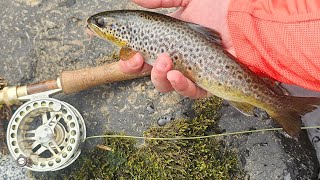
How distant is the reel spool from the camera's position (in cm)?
328

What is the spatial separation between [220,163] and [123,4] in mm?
1409

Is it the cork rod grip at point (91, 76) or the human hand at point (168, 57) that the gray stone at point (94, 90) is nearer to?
the cork rod grip at point (91, 76)

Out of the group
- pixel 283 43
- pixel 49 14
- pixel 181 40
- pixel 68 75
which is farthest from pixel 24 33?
pixel 283 43

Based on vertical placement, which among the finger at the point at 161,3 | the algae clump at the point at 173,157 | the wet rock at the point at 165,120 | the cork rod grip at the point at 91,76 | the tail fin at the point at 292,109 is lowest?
the algae clump at the point at 173,157

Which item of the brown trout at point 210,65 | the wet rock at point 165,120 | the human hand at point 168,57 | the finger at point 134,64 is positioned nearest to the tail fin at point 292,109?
the brown trout at point 210,65

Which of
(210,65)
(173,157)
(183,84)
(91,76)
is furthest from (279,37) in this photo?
(91,76)

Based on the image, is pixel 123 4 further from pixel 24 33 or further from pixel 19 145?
pixel 19 145

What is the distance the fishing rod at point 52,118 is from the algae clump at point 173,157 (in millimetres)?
192

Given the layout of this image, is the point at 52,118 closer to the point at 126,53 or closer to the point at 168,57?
the point at 126,53

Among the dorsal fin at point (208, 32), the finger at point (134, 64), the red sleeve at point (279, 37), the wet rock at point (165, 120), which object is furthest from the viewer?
the wet rock at point (165, 120)

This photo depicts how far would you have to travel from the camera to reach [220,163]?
3307 millimetres

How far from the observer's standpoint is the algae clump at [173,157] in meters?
3.25

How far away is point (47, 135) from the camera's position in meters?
3.24

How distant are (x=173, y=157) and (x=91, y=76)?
75 cm
